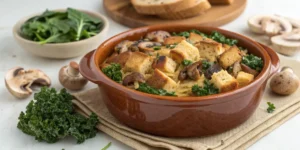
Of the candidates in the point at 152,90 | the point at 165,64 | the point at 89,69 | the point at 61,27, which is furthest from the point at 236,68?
the point at 61,27

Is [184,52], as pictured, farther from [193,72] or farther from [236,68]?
[236,68]

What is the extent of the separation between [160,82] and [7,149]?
2.88ft

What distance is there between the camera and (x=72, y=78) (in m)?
3.23

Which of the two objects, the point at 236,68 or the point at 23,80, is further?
the point at 23,80

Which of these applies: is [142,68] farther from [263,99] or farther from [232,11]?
[232,11]

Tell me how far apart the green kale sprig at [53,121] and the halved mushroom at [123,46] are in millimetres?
447

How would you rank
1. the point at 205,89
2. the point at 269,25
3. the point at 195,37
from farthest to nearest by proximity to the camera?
the point at 269,25, the point at 195,37, the point at 205,89

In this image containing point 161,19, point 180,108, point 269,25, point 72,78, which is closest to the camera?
point 180,108

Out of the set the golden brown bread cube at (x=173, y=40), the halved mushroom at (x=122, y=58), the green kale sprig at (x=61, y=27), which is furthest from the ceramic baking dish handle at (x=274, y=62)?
the green kale sprig at (x=61, y=27)

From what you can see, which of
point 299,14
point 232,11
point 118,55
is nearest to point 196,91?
point 118,55

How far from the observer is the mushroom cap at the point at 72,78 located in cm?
322

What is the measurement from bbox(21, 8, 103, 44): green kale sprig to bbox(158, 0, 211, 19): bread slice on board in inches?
24.0

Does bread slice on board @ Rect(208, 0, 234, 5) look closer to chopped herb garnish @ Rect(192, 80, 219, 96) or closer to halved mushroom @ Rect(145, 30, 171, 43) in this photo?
halved mushroom @ Rect(145, 30, 171, 43)

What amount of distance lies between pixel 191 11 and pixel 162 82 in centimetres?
170
